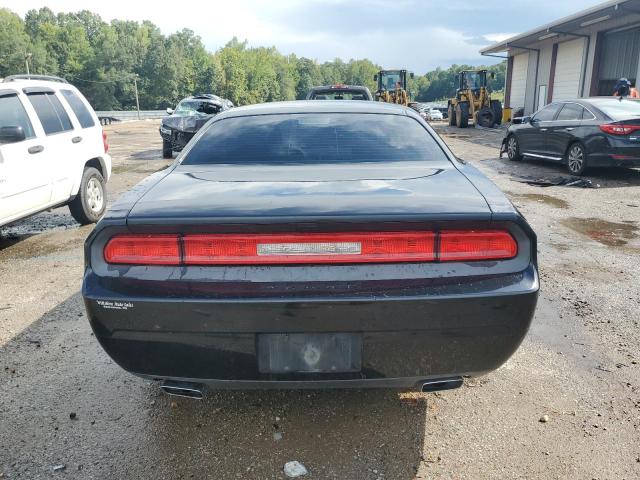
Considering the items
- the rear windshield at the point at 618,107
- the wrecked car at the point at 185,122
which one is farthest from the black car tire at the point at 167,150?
the rear windshield at the point at 618,107

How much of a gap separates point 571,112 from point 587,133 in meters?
0.88

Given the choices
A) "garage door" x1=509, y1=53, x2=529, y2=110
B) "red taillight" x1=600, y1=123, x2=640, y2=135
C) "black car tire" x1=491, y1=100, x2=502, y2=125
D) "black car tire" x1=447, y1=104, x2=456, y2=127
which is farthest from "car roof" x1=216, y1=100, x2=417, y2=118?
"garage door" x1=509, y1=53, x2=529, y2=110

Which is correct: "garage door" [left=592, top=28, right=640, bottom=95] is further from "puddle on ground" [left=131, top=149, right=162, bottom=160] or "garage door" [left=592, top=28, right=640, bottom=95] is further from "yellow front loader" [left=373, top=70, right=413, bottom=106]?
"puddle on ground" [left=131, top=149, right=162, bottom=160]

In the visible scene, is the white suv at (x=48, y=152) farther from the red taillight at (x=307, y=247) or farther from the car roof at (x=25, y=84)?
the red taillight at (x=307, y=247)

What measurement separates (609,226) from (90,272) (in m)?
6.53

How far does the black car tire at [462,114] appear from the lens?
25531 millimetres

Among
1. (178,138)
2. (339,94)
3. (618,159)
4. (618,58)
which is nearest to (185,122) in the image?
(178,138)

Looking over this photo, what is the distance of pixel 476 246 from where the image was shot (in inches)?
86.6

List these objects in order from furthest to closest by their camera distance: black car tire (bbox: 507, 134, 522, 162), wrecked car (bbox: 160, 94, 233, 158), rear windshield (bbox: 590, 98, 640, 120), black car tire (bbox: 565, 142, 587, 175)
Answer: wrecked car (bbox: 160, 94, 233, 158) < black car tire (bbox: 507, 134, 522, 162) < black car tire (bbox: 565, 142, 587, 175) < rear windshield (bbox: 590, 98, 640, 120)

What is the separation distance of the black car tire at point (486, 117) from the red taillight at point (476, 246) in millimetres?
24938

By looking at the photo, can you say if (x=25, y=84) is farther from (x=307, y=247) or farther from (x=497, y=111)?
(x=497, y=111)

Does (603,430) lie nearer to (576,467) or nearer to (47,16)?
(576,467)

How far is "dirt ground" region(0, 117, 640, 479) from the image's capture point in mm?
2371

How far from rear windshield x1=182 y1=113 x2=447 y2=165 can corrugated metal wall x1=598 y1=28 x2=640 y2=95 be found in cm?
2067
